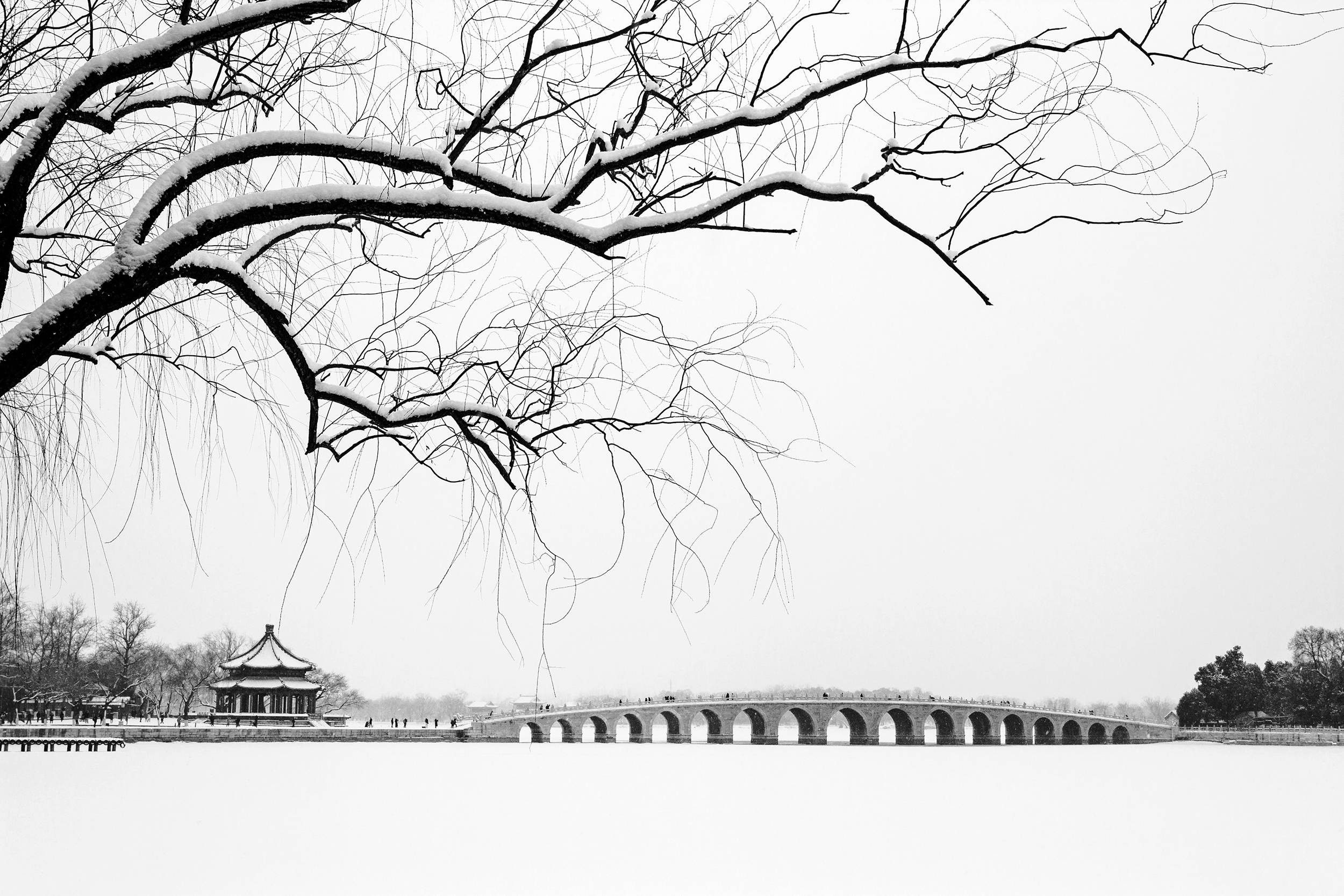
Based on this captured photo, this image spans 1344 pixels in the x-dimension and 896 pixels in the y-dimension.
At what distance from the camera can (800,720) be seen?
212 feet

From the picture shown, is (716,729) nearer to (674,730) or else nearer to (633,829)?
(674,730)

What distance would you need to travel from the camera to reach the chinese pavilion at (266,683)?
1817 inches

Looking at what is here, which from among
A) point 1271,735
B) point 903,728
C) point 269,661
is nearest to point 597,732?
point 903,728

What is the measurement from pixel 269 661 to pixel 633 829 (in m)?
31.9

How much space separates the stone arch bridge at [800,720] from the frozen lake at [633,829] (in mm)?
20917

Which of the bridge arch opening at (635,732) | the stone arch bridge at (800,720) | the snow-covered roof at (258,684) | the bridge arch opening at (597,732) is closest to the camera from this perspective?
the snow-covered roof at (258,684)

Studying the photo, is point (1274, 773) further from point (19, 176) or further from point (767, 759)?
point (19, 176)

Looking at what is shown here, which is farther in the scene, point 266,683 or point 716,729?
point 716,729

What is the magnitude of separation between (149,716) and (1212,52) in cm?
6176

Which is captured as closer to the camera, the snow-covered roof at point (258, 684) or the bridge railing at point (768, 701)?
the snow-covered roof at point (258, 684)

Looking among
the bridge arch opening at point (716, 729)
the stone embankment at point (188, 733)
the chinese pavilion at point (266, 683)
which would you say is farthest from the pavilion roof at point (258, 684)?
the bridge arch opening at point (716, 729)

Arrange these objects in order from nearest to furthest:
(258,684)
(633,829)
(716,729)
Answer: (633,829)
(258,684)
(716,729)

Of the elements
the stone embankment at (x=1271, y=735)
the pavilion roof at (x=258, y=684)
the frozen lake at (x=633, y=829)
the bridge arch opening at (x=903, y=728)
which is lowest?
the stone embankment at (x=1271, y=735)

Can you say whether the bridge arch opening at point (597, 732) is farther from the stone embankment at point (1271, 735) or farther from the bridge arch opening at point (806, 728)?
the stone embankment at point (1271, 735)
